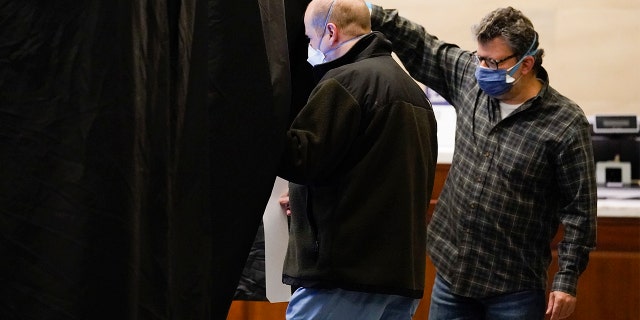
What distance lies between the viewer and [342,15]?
6.08 ft

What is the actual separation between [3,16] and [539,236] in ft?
5.96

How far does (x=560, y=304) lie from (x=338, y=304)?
0.99 m

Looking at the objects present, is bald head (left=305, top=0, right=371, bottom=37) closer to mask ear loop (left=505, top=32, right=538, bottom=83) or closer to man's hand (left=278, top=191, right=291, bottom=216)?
man's hand (left=278, top=191, right=291, bottom=216)

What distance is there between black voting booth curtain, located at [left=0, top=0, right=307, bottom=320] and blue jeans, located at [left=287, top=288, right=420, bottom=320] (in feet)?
1.96

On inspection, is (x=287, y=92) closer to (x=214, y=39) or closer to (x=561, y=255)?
(x=214, y=39)

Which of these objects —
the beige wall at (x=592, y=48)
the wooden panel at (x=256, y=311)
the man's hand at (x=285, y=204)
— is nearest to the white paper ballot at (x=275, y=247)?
the man's hand at (x=285, y=204)

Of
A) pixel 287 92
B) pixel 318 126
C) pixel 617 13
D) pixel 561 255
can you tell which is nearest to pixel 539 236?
pixel 561 255

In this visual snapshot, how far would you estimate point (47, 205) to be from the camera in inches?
38.1

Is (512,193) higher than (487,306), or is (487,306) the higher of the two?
(512,193)

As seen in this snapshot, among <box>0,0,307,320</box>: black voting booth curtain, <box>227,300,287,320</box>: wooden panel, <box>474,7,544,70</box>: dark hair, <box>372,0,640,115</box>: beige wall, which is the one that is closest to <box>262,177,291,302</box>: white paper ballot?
<box>0,0,307,320</box>: black voting booth curtain

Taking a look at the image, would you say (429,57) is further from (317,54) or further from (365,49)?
(317,54)

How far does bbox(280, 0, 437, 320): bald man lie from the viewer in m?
1.66

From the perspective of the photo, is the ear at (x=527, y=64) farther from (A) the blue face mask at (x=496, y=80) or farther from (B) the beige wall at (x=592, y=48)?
(B) the beige wall at (x=592, y=48)

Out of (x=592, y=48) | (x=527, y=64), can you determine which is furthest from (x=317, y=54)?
(x=592, y=48)
